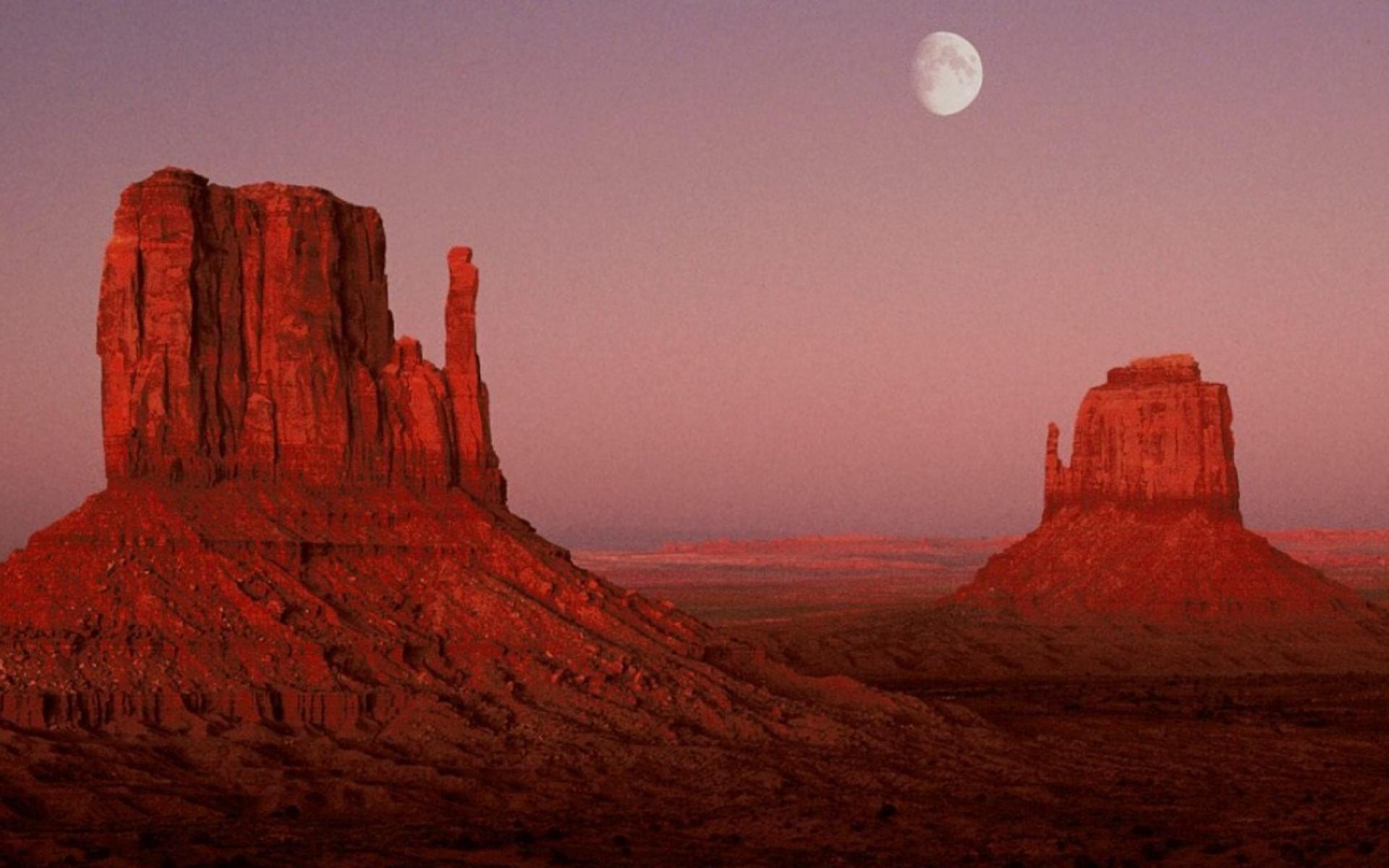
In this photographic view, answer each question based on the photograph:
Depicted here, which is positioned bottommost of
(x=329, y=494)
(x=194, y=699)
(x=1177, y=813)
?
(x=1177, y=813)

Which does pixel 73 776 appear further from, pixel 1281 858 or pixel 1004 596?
→ pixel 1004 596

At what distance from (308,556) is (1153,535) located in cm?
8354

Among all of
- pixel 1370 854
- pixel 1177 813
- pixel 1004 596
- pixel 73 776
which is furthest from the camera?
pixel 1004 596

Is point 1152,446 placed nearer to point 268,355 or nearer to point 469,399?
point 469,399

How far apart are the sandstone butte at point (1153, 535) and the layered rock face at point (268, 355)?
6913 cm

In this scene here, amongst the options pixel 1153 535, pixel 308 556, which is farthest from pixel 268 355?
pixel 1153 535

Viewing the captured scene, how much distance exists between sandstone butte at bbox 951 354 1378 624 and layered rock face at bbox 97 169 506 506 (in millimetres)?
69130

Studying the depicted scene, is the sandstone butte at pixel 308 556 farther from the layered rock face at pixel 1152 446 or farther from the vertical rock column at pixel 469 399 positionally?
the layered rock face at pixel 1152 446

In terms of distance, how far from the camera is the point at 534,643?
59031 millimetres

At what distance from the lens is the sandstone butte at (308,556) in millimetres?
53219

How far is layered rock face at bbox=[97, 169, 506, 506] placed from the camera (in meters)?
59.1

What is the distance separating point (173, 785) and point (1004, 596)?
90711 millimetres

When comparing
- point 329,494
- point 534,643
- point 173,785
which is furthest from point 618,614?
point 173,785

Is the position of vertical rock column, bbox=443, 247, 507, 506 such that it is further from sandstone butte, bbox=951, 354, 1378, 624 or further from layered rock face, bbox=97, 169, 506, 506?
sandstone butte, bbox=951, 354, 1378, 624
